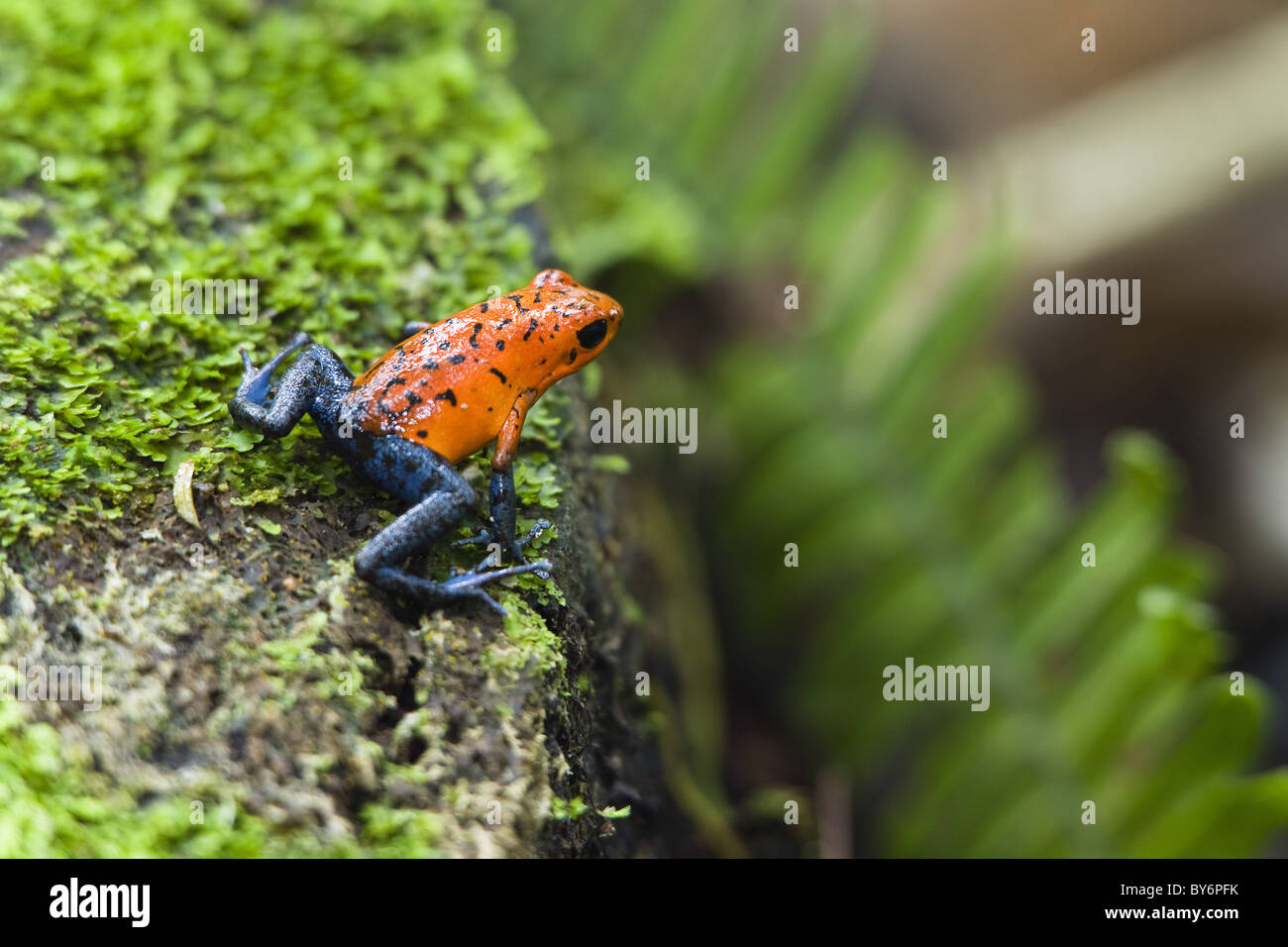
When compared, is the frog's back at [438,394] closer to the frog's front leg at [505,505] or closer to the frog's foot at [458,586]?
the frog's front leg at [505,505]

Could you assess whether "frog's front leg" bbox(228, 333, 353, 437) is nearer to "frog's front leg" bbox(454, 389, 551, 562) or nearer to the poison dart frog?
the poison dart frog

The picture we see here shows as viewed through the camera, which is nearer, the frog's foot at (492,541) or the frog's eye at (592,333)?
the frog's foot at (492,541)
